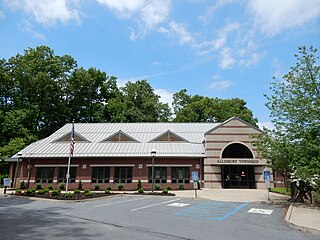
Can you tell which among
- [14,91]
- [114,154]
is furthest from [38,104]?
[114,154]

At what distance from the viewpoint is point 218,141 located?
89.1ft

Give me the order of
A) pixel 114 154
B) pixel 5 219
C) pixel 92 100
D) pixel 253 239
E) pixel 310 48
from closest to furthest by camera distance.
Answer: pixel 253 239 < pixel 5 219 < pixel 310 48 < pixel 114 154 < pixel 92 100

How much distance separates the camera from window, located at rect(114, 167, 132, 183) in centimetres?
2672

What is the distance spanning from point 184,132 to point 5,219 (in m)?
24.7

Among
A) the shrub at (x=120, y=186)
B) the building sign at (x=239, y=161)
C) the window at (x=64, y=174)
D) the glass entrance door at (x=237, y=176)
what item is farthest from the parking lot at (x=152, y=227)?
the window at (x=64, y=174)

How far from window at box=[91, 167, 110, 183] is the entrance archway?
12395mm

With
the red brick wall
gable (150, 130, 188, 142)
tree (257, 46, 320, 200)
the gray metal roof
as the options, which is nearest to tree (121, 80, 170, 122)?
the gray metal roof

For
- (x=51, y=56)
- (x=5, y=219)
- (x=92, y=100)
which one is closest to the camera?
(x=5, y=219)

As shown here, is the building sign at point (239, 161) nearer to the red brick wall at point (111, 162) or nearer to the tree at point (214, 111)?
the red brick wall at point (111, 162)

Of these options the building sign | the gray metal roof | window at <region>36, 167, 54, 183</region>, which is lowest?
window at <region>36, 167, 54, 183</region>

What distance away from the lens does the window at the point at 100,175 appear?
87.8 ft

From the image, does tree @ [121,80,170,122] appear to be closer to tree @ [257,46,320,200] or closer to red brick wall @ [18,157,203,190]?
red brick wall @ [18,157,203,190]

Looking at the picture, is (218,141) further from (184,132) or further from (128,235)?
(128,235)

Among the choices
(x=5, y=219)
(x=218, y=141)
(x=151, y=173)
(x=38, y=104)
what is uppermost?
(x=38, y=104)
